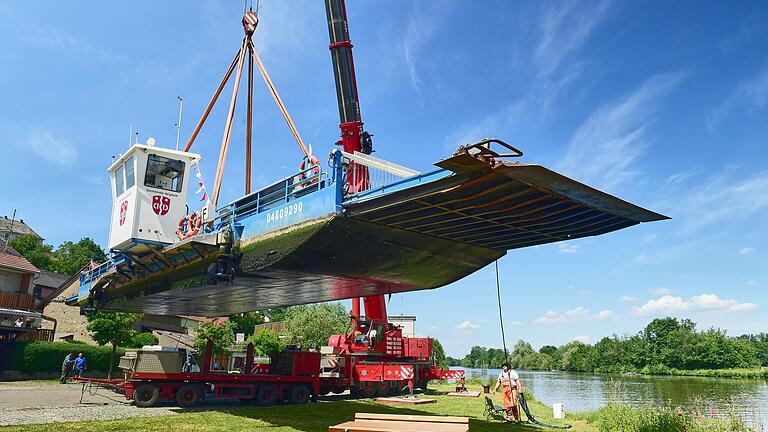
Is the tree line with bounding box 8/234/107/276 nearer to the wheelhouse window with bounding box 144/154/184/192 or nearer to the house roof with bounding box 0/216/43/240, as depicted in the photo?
the house roof with bounding box 0/216/43/240

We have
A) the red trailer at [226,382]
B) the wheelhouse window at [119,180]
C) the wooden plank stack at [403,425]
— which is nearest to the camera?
the wooden plank stack at [403,425]

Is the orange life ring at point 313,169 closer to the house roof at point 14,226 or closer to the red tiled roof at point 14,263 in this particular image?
the red tiled roof at point 14,263

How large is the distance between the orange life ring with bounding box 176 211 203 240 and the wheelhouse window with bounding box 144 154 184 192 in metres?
1.62

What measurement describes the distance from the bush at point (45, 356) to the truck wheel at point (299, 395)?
2118 cm

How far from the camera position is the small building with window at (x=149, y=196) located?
19.0m

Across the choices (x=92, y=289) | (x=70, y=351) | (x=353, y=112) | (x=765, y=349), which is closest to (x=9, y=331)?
(x=70, y=351)

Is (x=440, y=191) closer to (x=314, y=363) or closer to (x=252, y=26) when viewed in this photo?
(x=314, y=363)

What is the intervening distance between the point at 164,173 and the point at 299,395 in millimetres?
10160

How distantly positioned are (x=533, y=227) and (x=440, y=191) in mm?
3527

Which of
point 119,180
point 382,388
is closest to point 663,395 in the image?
point 382,388

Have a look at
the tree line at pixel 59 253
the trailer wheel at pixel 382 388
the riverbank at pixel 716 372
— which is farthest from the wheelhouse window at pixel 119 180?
the riverbank at pixel 716 372

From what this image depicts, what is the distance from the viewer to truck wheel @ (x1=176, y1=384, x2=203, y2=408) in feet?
64.1

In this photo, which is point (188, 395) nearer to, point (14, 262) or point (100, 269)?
point (100, 269)

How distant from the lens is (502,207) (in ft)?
39.5
